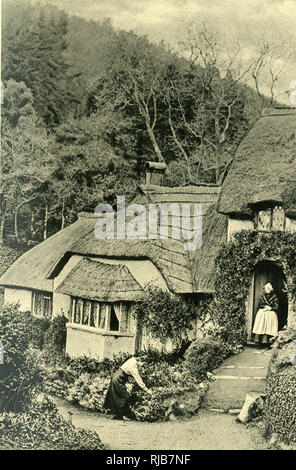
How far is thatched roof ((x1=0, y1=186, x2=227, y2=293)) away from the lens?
409 inches

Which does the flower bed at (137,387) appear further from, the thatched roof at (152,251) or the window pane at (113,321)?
the thatched roof at (152,251)

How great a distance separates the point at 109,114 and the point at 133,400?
4.93 m

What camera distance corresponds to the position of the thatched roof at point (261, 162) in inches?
421

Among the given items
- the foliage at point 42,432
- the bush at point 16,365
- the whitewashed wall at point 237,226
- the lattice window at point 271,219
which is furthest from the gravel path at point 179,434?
the lattice window at point 271,219

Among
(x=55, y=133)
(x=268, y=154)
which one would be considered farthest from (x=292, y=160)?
(x=55, y=133)

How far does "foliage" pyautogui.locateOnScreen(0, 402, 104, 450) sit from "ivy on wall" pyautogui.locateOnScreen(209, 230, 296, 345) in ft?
9.58

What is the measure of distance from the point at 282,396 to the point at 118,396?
265 centimetres

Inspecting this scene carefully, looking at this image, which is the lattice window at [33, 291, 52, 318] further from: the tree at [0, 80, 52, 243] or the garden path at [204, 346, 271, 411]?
the garden path at [204, 346, 271, 411]

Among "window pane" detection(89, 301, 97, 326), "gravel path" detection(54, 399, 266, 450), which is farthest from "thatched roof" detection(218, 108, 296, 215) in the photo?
"gravel path" detection(54, 399, 266, 450)

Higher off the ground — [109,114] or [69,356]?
[109,114]

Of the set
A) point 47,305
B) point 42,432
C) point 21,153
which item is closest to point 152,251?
point 47,305
